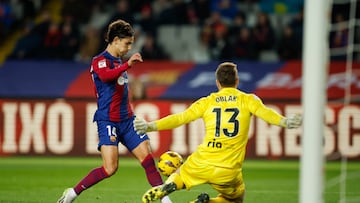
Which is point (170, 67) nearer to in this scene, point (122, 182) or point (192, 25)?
point (192, 25)

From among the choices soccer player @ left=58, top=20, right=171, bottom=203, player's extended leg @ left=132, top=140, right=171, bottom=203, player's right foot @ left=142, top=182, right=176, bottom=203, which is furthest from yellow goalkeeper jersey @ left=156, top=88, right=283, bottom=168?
soccer player @ left=58, top=20, right=171, bottom=203

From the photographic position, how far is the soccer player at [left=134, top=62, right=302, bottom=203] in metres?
7.28

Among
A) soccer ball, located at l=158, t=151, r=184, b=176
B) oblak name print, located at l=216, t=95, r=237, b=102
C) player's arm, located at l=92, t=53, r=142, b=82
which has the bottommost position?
soccer ball, located at l=158, t=151, r=184, b=176

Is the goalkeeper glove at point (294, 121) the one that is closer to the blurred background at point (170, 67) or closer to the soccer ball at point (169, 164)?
the soccer ball at point (169, 164)

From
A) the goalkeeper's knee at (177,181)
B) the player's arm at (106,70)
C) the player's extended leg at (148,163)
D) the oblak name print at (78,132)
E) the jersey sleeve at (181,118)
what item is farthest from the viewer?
the oblak name print at (78,132)

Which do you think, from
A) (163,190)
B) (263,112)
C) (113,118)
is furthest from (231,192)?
(113,118)

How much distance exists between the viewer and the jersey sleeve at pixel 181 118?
722 centimetres

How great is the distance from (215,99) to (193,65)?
8.65 meters

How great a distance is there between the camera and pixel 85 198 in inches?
370

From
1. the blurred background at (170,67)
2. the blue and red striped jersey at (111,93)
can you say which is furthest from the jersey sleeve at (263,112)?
the blurred background at (170,67)

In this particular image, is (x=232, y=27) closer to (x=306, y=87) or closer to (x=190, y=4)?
(x=190, y=4)

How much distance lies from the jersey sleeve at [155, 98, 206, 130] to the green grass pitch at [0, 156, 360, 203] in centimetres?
213

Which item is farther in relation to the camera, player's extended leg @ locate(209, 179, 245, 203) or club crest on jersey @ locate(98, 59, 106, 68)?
club crest on jersey @ locate(98, 59, 106, 68)

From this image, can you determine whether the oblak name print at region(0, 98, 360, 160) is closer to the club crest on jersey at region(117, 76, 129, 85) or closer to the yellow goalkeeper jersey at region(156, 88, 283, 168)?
the club crest on jersey at region(117, 76, 129, 85)
